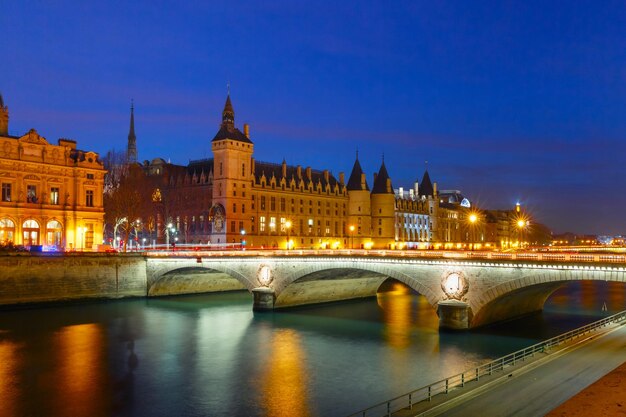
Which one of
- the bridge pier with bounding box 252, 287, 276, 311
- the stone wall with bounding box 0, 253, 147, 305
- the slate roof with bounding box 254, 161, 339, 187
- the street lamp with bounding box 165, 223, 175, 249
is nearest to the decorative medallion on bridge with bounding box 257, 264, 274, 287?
the bridge pier with bounding box 252, 287, 276, 311

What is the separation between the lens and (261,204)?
116 metres

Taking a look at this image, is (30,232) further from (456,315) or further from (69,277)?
(456,315)

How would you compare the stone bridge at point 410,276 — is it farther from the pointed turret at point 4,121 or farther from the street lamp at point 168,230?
the pointed turret at point 4,121

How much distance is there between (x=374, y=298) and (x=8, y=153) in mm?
53975

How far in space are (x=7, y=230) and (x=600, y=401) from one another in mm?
76423

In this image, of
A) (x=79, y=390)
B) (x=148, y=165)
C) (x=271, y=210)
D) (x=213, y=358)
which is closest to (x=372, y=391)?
(x=213, y=358)

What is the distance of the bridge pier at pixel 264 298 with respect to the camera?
215 ft

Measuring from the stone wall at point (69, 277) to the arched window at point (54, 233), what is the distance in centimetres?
1236

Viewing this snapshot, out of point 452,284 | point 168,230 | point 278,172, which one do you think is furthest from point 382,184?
point 452,284

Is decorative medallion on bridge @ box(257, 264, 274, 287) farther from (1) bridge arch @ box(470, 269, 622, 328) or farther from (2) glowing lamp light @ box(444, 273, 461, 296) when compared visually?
(1) bridge arch @ box(470, 269, 622, 328)

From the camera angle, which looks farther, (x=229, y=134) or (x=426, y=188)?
(x=426, y=188)

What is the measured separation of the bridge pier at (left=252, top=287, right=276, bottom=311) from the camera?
65.6 meters

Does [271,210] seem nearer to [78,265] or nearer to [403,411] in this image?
[78,265]

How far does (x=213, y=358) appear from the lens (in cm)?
4334
